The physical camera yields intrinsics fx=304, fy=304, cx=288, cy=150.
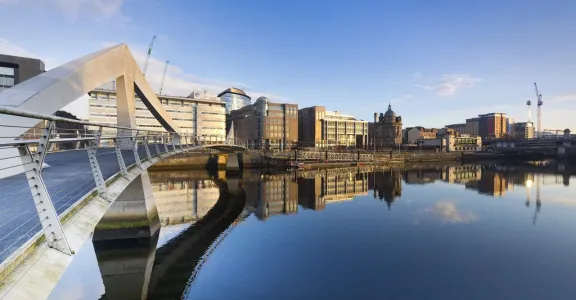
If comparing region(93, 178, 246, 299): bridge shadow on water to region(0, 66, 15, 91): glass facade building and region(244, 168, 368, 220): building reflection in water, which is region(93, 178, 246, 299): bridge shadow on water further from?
region(0, 66, 15, 91): glass facade building

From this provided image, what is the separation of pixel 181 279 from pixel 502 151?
150 metres

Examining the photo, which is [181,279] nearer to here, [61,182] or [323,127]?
[61,182]

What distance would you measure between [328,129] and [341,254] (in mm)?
122364

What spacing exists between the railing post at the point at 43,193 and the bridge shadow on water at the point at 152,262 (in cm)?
887

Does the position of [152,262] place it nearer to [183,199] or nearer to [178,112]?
[183,199]

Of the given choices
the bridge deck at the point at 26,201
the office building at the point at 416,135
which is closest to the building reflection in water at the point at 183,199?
the bridge deck at the point at 26,201

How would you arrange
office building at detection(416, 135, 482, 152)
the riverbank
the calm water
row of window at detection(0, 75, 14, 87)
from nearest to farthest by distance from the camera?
the calm water
the riverbank
row of window at detection(0, 75, 14, 87)
office building at detection(416, 135, 482, 152)

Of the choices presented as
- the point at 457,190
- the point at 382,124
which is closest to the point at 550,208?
the point at 457,190

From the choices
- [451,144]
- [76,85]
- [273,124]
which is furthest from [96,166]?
[451,144]

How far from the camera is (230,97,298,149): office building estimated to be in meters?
118

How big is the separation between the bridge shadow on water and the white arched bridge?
8.52 feet

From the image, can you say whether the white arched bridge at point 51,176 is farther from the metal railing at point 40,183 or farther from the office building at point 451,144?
the office building at point 451,144

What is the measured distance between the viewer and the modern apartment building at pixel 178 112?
94.9 meters

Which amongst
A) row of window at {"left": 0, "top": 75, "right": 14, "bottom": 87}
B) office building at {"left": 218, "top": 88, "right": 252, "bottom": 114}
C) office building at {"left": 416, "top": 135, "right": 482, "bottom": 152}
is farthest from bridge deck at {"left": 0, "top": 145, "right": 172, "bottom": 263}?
office building at {"left": 218, "top": 88, "right": 252, "bottom": 114}
